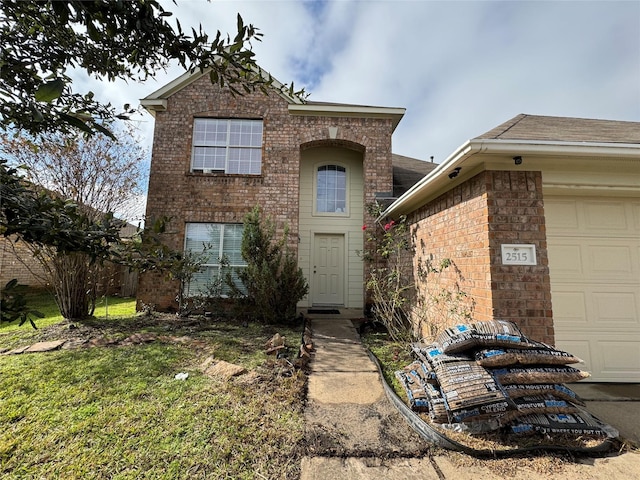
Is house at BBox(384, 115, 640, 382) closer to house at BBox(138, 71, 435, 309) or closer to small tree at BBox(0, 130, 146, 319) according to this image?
house at BBox(138, 71, 435, 309)

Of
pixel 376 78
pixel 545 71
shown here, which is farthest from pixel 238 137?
pixel 545 71

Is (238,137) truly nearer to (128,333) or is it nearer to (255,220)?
(255,220)

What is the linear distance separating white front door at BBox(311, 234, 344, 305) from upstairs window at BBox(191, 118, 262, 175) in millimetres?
2793

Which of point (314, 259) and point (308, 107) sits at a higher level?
point (308, 107)

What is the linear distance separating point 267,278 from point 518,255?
439 centimetres

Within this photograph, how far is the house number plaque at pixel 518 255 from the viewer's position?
299cm

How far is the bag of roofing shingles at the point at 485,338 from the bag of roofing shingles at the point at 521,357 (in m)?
0.05

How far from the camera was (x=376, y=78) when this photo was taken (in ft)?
18.7

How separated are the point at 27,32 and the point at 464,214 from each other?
159 inches

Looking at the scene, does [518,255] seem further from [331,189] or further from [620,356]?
[331,189]

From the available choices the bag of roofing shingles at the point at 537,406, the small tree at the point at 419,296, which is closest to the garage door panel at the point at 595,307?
the small tree at the point at 419,296

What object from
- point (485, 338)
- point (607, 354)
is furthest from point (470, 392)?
point (607, 354)

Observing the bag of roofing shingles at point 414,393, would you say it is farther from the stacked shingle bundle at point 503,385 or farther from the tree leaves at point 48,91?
the tree leaves at point 48,91

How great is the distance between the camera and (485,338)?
2.38 m
